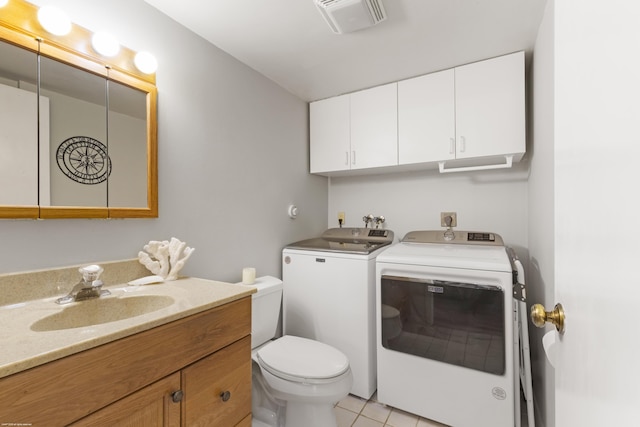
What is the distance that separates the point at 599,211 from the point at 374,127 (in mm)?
1931

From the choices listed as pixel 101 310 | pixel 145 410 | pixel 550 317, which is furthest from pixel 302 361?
pixel 550 317

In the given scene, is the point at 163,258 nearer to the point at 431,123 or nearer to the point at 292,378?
the point at 292,378

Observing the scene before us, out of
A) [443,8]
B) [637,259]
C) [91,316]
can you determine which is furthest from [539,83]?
[91,316]

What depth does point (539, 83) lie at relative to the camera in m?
1.55

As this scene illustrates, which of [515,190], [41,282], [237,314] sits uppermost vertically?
[515,190]

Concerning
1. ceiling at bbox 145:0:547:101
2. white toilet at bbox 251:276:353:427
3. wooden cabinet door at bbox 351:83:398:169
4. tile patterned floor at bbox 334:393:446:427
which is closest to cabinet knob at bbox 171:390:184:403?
white toilet at bbox 251:276:353:427

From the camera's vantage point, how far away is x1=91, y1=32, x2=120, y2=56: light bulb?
3.84 feet

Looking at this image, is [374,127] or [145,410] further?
[374,127]

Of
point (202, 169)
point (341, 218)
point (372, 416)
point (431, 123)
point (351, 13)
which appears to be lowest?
point (372, 416)

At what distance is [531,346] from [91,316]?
253 centimetres

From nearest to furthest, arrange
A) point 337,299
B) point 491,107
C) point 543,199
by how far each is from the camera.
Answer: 1. point 543,199
2. point 491,107
3. point 337,299

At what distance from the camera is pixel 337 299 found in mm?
1922

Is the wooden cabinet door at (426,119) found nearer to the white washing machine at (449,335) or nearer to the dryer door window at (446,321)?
the white washing machine at (449,335)

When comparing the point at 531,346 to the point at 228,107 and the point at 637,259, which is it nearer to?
the point at 637,259
